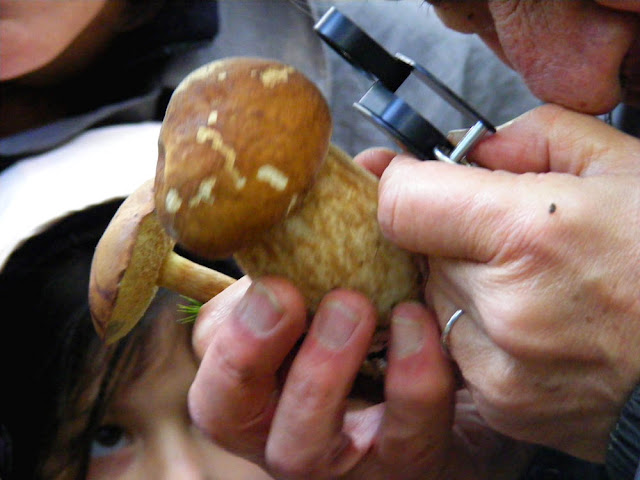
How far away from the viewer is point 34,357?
3.10ft

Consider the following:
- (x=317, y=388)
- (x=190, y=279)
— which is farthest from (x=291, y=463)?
(x=190, y=279)

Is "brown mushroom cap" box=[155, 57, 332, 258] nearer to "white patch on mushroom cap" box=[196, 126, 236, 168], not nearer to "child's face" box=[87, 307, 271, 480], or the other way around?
"white patch on mushroom cap" box=[196, 126, 236, 168]

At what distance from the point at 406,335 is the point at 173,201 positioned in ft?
0.78

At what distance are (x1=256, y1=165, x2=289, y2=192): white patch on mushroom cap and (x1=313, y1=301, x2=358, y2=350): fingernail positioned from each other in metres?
0.12

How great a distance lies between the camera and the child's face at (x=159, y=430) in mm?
874

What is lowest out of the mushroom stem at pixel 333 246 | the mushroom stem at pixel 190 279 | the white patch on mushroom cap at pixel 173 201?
the mushroom stem at pixel 190 279

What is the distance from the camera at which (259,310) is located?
50 centimetres

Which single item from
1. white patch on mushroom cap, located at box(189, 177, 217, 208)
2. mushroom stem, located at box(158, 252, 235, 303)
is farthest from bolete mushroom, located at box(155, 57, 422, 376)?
mushroom stem, located at box(158, 252, 235, 303)

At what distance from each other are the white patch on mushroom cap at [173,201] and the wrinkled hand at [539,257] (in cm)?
17

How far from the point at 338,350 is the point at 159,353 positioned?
47 centimetres

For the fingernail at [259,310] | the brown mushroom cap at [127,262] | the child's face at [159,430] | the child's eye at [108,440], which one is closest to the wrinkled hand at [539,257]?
the fingernail at [259,310]

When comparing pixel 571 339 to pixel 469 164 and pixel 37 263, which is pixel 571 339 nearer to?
pixel 469 164

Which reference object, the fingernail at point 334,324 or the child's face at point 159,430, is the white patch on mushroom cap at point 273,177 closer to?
the fingernail at point 334,324

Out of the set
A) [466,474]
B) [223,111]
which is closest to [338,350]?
[223,111]
